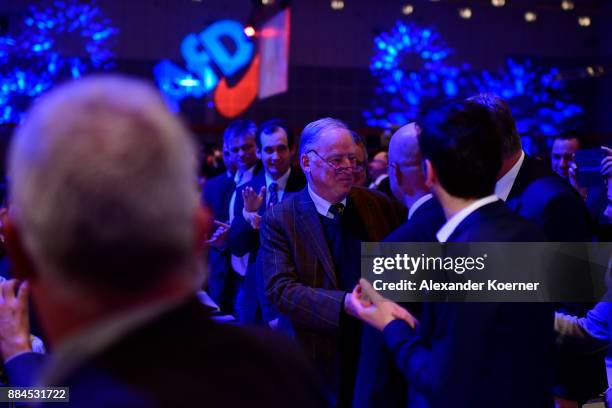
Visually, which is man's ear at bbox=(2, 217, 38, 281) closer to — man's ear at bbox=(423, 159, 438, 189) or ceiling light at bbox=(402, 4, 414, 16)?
man's ear at bbox=(423, 159, 438, 189)

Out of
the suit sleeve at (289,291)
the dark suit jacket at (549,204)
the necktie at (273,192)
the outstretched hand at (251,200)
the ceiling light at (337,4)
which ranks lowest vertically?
the suit sleeve at (289,291)

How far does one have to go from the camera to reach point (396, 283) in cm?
198

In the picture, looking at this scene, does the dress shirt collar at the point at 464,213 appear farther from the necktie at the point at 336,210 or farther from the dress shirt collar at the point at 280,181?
the dress shirt collar at the point at 280,181

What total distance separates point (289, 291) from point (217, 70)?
11408 millimetres

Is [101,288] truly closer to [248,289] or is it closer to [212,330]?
[212,330]

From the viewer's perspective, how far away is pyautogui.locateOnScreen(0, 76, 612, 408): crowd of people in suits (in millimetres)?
735

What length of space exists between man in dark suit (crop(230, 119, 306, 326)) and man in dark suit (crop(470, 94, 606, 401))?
1.27 meters

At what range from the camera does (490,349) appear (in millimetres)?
1486

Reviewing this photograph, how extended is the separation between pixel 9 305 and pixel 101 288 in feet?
2.17

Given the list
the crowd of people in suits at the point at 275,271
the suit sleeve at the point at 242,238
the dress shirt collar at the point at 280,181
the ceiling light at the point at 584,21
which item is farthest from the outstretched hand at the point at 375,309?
the ceiling light at the point at 584,21

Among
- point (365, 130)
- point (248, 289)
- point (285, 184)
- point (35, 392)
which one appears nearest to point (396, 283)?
point (35, 392)

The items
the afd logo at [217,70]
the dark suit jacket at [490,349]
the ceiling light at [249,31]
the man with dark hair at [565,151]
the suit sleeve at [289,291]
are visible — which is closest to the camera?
the dark suit jacket at [490,349]

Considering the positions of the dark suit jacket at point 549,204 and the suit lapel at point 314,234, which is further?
the suit lapel at point 314,234

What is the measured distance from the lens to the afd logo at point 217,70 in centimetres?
1251
